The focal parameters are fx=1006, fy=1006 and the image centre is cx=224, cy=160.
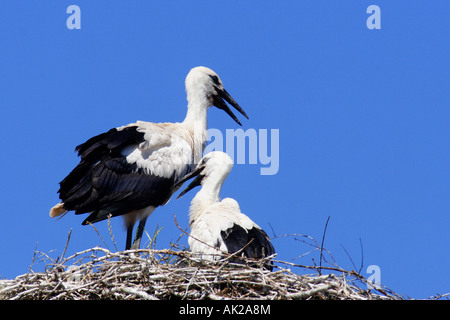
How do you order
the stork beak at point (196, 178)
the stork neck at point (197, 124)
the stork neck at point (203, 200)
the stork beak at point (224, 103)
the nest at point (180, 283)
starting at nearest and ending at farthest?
the nest at point (180, 283) → the stork neck at point (203, 200) → the stork beak at point (196, 178) → the stork neck at point (197, 124) → the stork beak at point (224, 103)

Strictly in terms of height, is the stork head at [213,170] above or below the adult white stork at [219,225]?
above

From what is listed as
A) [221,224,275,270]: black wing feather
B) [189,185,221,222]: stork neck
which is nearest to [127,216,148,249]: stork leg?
[189,185,221,222]: stork neck

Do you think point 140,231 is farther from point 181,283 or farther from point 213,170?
point 181,283

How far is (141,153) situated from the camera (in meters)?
9.20

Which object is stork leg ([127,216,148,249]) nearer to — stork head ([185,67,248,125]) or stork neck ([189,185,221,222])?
stork neck ([189,185,221,222])

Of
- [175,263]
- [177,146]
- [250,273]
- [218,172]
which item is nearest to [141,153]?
[177,146]

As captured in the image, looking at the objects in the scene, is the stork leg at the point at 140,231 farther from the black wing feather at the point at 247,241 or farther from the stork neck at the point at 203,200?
the black wing feather at the point at 247,241

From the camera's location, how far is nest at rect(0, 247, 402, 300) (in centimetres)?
642

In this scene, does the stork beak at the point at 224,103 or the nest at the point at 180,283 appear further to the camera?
the stork beak at the point at 224,103

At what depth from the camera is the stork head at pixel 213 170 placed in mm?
8383

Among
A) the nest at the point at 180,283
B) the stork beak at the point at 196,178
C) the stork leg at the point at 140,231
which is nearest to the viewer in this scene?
the nest at the point at 180,283

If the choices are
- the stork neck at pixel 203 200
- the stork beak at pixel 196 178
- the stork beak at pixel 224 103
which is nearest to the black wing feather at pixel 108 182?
the stork beak at pixel 196 178

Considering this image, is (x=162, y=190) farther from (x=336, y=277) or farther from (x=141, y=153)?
(x=336, y=277)

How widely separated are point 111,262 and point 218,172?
1912 mm
